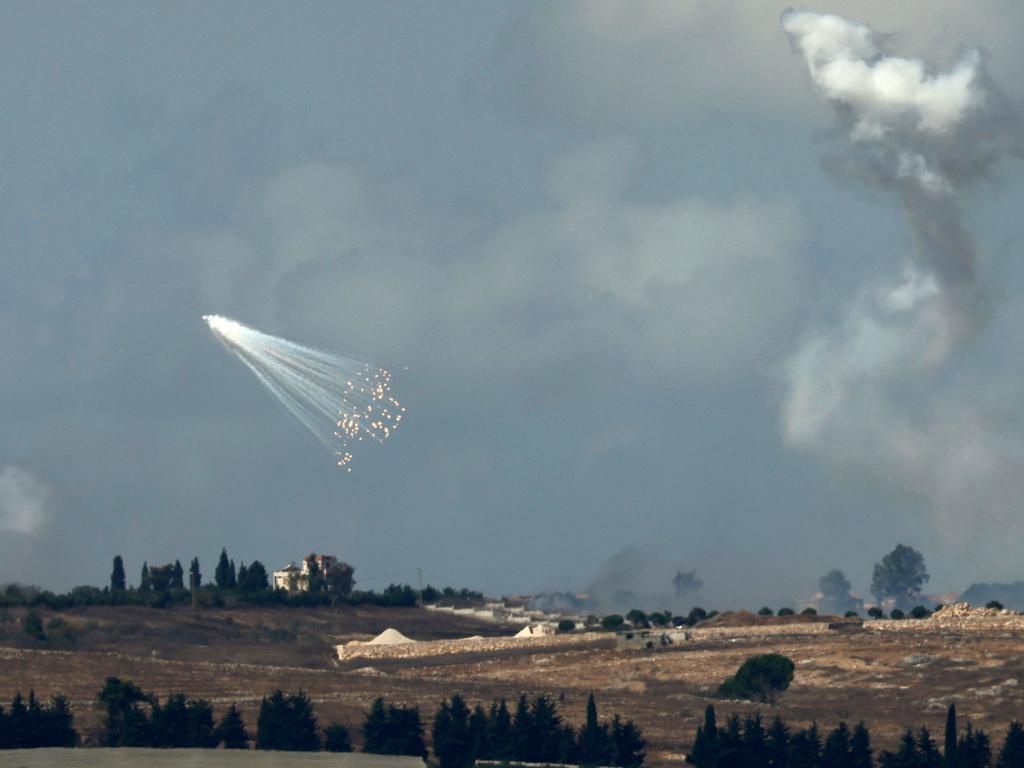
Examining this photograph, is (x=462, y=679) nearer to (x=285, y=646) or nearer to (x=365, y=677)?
(x=365, y=677)

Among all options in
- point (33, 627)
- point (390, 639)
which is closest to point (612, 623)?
point (390, 639)

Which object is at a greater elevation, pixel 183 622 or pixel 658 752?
pixel 183 622

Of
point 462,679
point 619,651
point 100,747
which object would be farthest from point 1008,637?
Result: point 100,747

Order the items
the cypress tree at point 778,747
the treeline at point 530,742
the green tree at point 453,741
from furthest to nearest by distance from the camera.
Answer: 1. the green tree at point 453,741
2. the treeline at point 530,742
3. the cypress tree at point 778,747

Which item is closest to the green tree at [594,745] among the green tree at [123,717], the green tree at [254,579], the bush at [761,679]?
the green tree at [123,717]

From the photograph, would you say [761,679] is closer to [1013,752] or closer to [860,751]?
[860,751]

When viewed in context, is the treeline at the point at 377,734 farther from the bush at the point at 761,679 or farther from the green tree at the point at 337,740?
the bush at the point at 761,679

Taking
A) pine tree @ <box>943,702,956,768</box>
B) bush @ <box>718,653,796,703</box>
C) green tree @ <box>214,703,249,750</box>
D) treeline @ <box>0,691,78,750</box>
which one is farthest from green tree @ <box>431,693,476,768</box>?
bush @ <box>718,653,796,703</box>
